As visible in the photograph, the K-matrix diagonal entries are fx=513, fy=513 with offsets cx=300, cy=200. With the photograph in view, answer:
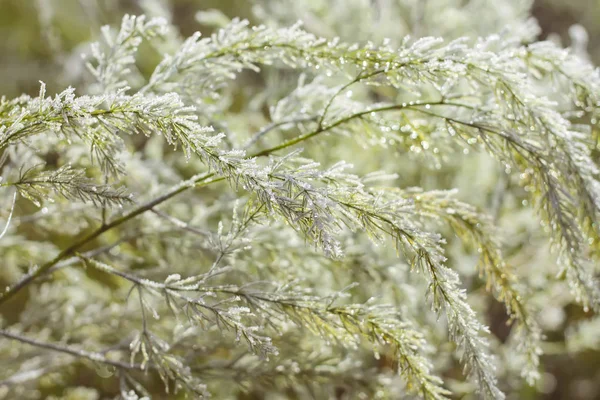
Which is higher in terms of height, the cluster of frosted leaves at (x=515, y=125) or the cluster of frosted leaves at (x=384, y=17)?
the cluster of frosted leaves at (x=384, y=17)

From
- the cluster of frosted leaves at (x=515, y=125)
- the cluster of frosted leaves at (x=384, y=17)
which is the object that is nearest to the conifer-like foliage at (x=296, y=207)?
the cluster of frosted leaves at (x=515, y=125)

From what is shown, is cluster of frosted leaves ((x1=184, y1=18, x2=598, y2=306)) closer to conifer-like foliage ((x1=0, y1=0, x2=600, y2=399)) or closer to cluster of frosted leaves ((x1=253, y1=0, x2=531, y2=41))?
conifer-like foliage ((x1=0, y1=0, x2=600, y2=399))

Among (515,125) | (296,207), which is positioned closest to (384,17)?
(515,125)

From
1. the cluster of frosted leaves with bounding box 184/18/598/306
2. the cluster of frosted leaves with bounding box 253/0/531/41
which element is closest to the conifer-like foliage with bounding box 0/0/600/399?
the cluster of frosted leaves with bounding box 184/18/598/306

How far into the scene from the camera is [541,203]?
81cm

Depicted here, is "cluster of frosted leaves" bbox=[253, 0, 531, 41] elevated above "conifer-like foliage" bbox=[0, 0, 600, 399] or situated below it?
above

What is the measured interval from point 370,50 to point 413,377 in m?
0.52

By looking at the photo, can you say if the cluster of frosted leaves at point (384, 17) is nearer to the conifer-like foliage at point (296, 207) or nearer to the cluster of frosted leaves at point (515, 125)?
the conifer-like foliage at point (296, 207)

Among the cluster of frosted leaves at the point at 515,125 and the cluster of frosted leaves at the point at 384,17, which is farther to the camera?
the cluster of frosted leaves at the point at 384,17

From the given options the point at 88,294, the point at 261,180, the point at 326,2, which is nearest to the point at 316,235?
the point at 261,180

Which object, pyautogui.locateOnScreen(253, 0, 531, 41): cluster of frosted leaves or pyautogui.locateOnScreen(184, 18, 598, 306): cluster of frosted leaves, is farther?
pyautogui.locateOnScreen(253, 0, 531, 41): cluster of frosted leaves

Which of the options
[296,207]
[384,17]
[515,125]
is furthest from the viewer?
[384,17]

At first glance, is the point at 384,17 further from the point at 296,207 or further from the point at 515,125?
the point at 296,207

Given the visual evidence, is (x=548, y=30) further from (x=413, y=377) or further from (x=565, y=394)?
(x=413, y=377)
